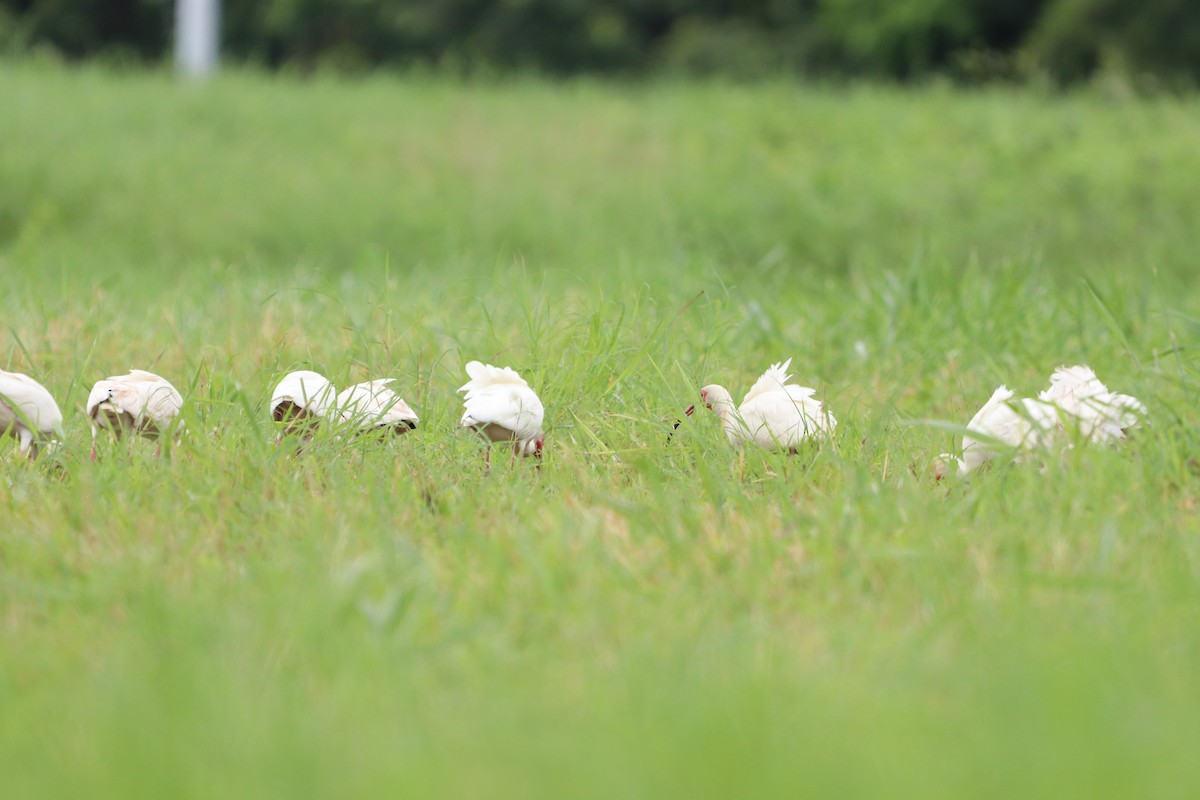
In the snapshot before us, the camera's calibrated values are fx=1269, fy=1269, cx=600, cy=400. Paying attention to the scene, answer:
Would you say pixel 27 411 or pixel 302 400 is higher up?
pixel 302 400

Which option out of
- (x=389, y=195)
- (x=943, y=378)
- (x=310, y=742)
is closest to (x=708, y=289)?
(x=943, y=378)

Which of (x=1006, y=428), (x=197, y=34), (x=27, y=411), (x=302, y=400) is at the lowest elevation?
(x=27, y=411)

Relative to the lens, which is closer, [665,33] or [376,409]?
[376,409]

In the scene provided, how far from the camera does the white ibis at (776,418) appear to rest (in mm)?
2609

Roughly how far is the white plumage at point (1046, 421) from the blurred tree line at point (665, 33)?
1313 centimetres

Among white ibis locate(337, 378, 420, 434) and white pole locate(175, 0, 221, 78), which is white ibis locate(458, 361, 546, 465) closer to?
white ibis locate(337, 378, 420, 434)

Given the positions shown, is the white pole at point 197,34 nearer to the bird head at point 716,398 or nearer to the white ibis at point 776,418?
the bird head at point 716,398

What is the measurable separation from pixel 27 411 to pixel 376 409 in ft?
2.23

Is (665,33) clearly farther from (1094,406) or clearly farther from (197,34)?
(1094,406)

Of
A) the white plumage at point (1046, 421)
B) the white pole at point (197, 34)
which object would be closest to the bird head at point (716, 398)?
the white plumage at point (1046, 421)

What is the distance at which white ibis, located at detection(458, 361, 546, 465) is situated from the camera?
2.52 metres

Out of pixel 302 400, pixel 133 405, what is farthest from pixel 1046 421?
pixel 133 405

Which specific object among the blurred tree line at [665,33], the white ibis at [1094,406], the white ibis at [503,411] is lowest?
the white ibis at [503,411]

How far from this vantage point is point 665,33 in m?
20.2
